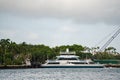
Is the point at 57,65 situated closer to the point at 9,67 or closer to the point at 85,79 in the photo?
the point at 9,67

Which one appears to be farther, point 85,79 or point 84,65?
point 84,65

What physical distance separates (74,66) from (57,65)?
763cm

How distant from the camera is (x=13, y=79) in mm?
98812

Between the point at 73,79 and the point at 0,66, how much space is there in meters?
97.5

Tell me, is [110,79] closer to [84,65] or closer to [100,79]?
[100,79]

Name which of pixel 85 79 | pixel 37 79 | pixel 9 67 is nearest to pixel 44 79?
pixel 37 79

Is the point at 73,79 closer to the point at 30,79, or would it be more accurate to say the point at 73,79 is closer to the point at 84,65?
the point at 30,79

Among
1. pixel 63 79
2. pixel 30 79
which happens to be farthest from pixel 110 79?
pixel 30 79

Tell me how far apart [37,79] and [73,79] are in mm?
7933

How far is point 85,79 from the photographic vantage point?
328 ft

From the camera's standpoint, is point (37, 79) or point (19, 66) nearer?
point (37, 79)

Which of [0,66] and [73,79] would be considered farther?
[0,66]

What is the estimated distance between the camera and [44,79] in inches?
3969

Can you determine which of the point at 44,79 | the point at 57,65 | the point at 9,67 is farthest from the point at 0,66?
the point at 44,79
